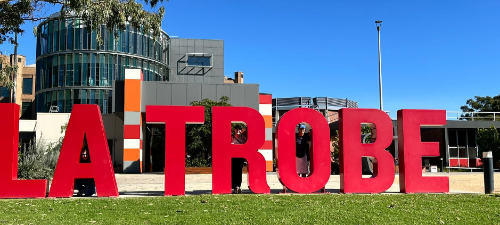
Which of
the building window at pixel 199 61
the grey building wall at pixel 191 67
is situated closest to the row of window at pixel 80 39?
the grey building wall at pixel 191 67

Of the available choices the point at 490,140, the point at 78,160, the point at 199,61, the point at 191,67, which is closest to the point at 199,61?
the point at 199,61

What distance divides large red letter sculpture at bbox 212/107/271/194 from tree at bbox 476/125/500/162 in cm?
2572

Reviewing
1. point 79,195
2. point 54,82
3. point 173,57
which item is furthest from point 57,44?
point 79,195

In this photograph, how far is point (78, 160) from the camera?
10469 mm

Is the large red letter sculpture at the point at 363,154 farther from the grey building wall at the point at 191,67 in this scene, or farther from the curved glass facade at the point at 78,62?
the grey building wall at the point at 191,67

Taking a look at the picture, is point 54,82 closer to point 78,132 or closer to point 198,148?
point 198,148

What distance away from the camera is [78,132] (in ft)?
34.7

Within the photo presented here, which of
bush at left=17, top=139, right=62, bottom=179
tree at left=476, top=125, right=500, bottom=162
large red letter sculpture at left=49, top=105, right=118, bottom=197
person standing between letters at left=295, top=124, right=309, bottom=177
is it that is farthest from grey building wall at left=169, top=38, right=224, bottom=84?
large red letter sculpture at left=49, top=105, right=118, bottom=197

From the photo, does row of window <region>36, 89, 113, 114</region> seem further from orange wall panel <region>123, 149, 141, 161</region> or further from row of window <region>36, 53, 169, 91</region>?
orange wall panel <region>123, 149, 141, 161</region>

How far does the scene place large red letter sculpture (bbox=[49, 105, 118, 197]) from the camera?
34.0 ft

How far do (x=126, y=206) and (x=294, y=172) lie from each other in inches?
175

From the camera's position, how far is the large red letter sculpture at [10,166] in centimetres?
1029

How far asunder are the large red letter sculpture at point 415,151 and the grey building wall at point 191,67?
41.6 meters

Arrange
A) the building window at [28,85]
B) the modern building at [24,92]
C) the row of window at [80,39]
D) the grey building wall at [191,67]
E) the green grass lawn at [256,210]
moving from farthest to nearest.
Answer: the building window at [28,85]
the modern building at [24,92]
the grey building wall at [191,67]
the row of window at [80,39]
the green grass lawn at [256,210]
